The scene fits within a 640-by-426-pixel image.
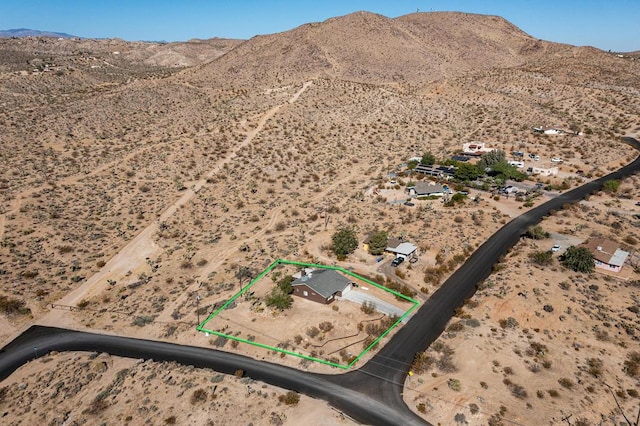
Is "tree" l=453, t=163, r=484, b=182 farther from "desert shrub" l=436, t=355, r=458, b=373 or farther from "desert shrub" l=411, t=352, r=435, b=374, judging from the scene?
"desert shrub" l=411, t=352, r=435, b=374

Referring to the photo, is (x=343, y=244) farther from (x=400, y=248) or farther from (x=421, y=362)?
(x=421, y=362)

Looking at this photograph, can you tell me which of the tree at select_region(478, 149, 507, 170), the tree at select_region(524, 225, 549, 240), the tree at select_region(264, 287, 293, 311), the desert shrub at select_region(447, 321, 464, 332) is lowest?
the desert shrub at select_region(447, 321, 464, 332)

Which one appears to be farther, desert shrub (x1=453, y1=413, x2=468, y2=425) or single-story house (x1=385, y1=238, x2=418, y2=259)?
single-story house (x1=385, y1=238, x2=418, y2=259)

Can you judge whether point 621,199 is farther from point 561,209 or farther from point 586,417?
point 586,417

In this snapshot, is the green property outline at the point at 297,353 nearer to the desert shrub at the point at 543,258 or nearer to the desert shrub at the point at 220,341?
the desert shrub at the point at 220,341

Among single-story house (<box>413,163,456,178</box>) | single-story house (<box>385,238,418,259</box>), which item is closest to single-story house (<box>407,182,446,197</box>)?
single-story house (<box>413,163,456,178</box>)

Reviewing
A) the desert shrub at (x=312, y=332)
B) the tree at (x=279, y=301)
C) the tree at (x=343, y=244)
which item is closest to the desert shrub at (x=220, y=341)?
the tree at (x=279, y=301)

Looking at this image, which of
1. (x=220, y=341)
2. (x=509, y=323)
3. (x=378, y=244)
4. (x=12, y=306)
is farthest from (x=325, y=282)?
(x=12, y=306)
